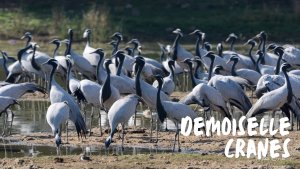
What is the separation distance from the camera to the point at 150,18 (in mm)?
37125

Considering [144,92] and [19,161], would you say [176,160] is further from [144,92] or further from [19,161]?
[144,92]

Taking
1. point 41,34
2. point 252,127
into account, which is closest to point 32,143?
point 252,127

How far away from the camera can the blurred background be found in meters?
34.3

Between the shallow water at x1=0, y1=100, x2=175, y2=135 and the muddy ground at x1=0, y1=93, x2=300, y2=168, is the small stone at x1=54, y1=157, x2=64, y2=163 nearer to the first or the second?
the muddy ground at x1=0, y1=93, x2=300, y2=168

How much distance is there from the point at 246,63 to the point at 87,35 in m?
3.88

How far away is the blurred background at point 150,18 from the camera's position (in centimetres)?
3434

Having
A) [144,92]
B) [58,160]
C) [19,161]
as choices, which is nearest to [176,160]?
[58,160]

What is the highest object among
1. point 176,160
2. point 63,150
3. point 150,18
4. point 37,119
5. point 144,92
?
point 150,18

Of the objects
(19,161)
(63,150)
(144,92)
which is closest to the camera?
(19,161)

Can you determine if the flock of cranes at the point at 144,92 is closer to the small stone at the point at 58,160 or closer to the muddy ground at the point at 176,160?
the muddy ground at the point at 176,160

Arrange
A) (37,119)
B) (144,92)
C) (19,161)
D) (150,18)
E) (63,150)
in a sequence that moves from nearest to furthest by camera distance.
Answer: (19,161), (63,150), (144,92), (37,119), (150,18)

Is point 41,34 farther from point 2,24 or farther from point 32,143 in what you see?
point 32,143

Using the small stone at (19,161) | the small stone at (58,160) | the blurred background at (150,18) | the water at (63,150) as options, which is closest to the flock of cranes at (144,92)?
the water at (63,150)

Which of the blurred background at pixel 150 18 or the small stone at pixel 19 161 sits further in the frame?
the blurred background at pixel 150 18
